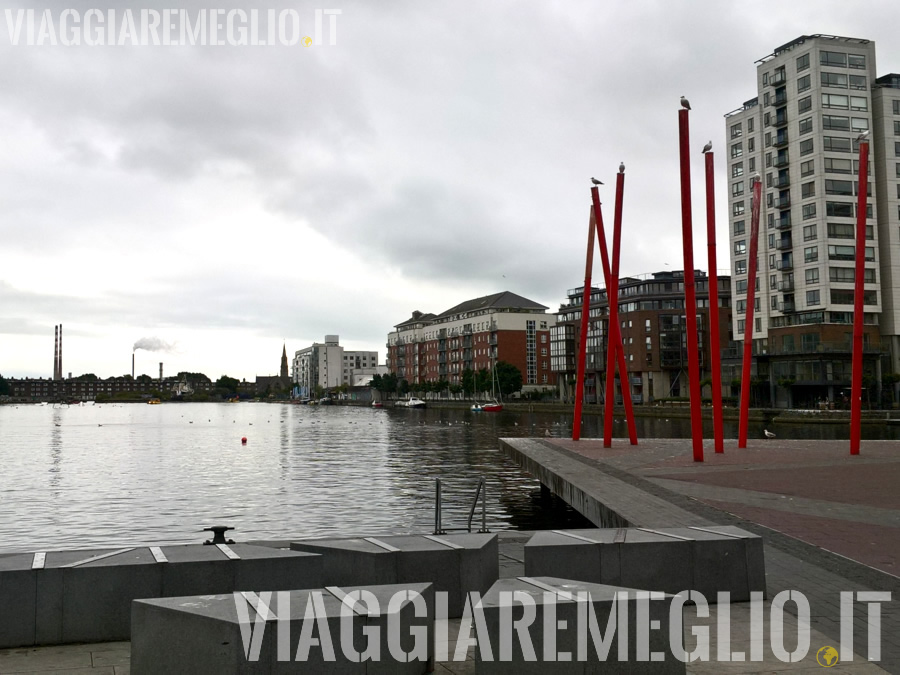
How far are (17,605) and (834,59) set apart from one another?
8770 cm

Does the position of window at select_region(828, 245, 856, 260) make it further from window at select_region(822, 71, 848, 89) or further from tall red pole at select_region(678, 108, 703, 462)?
tall red pole at select_region(678, 108, 703, 462)

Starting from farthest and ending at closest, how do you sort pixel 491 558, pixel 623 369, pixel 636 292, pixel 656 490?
pixel 636 292 → pixel 623 369 → pixel 656 490 → pixel 491 558

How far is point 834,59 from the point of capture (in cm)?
7875

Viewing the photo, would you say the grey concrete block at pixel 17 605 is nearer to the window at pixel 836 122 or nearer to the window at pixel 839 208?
the window at pixel 839 208

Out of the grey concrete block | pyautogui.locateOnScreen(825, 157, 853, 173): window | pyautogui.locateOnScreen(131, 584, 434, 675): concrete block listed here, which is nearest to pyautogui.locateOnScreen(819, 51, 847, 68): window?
pyautogui.locateOnScreen(825, 157, 853, 173): window

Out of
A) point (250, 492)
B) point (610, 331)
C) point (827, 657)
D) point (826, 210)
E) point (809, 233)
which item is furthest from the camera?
point (809, 233)

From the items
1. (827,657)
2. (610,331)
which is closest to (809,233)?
(610,331)

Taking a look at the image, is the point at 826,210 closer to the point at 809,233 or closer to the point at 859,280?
the point at 809,233

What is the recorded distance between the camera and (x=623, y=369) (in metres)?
32.5

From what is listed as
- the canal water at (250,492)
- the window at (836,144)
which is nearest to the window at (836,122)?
the window at (836,144)

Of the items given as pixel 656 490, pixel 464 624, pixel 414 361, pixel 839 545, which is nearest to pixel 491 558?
pixel 464 624

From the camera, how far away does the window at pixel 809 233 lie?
79.8m

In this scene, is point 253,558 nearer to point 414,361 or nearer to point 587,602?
point 587,602

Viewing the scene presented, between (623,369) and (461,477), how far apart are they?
7.84m
